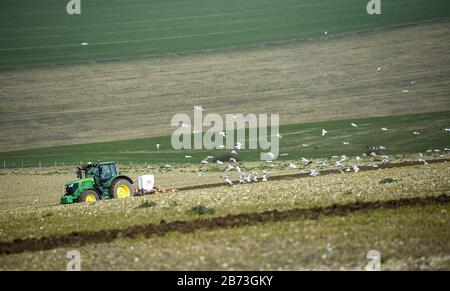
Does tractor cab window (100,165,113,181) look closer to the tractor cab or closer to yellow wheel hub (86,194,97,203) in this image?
the tractor cab

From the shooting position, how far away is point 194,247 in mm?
18484

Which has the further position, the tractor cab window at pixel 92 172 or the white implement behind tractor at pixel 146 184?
the white implement behind tractor at pixel 146 184

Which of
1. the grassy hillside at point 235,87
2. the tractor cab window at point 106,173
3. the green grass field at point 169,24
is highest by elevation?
the green grass field at point 169,24

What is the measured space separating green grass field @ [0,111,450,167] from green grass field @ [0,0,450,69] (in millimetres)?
48105

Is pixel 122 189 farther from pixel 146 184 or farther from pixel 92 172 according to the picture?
pixel 92 172

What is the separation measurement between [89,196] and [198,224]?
14757 mm

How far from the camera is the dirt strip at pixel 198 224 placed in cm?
2105

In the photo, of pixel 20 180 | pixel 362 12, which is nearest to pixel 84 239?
pixel 20 180

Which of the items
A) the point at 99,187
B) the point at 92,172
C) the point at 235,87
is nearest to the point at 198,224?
the point at 99,187

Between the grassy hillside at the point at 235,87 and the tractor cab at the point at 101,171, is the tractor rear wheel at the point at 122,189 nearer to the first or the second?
the tractor cab at the point at 101,171

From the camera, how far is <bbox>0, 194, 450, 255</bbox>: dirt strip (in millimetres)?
21047

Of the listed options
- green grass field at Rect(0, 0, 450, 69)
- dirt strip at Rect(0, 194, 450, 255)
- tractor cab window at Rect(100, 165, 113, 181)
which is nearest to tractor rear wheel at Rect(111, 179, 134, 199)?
tractor cab window at Rect(100, 165, 113, 181)

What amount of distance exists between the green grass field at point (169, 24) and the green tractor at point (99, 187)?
293 ft

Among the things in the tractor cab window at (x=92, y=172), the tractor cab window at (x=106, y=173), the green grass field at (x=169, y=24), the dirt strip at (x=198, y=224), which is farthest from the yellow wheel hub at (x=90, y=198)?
the green grass field at (x=169, y=24)
